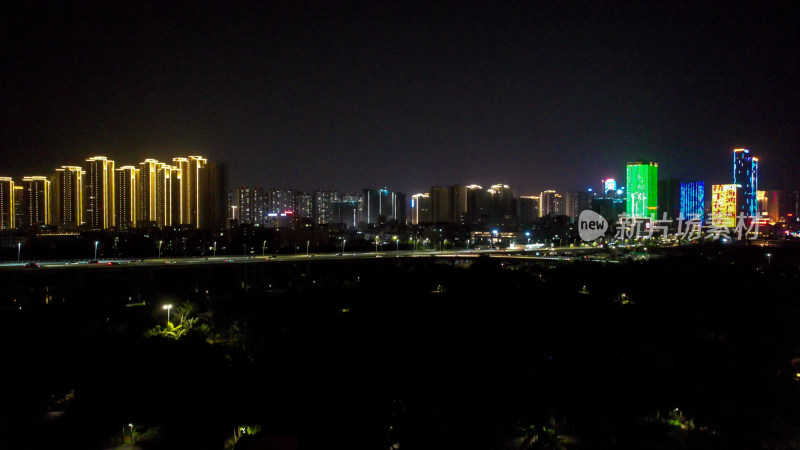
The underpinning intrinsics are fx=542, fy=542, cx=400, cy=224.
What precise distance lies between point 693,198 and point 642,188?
26.6ft

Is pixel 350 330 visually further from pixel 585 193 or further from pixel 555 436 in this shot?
pixel 585 193

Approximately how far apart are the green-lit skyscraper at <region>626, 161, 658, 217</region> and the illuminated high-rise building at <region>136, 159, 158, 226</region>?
104 feet

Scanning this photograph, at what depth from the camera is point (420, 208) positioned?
4388 cm

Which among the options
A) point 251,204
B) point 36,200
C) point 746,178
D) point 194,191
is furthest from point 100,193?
point 746,178

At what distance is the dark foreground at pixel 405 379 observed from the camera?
4.21 metres

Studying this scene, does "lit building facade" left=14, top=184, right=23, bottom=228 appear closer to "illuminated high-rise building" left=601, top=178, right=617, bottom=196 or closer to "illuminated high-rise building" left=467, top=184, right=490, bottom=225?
"illuminated high-rise building" left=467, top=184, right=490, bottom=225

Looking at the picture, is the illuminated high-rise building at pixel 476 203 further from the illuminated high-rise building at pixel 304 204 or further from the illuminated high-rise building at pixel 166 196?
the illuminated high-rise building at pixel 166 196

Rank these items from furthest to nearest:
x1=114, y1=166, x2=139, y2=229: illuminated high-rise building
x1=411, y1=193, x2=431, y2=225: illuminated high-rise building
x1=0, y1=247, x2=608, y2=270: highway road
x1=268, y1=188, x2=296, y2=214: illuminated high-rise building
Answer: x1=411, y1=193, x2=431, y2=225: illuminated high-rise building → x1=268, y1=188, x2=296, y2=214: illuminated high-rise building → x1=114, y1=166, x2=139, y2=229: illuminated high-rise building → x1=0, y1=247, x2=608, y2=270: highway road

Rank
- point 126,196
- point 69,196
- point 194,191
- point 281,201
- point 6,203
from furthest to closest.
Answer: point 281,201, point 194,191, point 126,196, point 69,196, point 6,203

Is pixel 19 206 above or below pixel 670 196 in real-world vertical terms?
below

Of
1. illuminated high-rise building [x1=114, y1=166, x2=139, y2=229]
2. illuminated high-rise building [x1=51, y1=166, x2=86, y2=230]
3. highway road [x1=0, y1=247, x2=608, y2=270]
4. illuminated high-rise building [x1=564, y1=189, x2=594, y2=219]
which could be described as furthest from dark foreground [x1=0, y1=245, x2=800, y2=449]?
illuminated high-rise building [x1=564, y1=189, x2=594, y2=219]

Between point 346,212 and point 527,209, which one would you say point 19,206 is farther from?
point 527,209

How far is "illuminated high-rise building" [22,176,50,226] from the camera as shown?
26.2 meters

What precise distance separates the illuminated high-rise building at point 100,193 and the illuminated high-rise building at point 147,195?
120 cm
